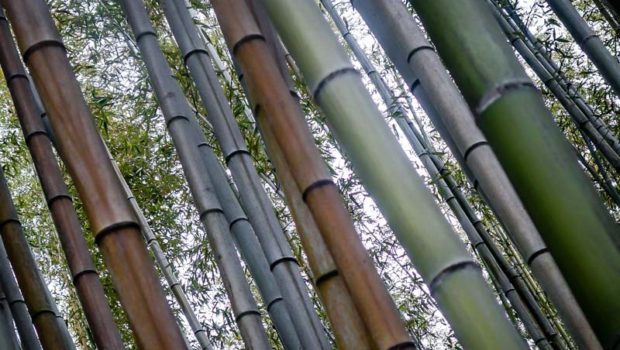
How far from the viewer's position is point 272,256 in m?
2.04

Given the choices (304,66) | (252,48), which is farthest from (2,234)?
(304,66)

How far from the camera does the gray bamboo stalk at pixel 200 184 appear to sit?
1.98m

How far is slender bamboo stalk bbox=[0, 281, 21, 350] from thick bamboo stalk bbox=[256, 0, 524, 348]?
996 millimetres

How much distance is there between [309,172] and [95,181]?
1.36 feet

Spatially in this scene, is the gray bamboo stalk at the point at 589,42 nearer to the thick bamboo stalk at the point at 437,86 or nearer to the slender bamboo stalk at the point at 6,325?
the thick bamboo stalk at the point at 437,86

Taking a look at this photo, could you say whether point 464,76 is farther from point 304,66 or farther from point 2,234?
point 2,234

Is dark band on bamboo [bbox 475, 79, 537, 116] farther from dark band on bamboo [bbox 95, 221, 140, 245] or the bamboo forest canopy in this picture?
dark band on bamboo [bbox 95, 221, 140, 245]

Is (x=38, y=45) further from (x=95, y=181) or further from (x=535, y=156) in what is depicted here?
(x=535, y=156)

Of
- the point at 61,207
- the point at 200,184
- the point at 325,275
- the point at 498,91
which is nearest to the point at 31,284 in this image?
the point at 61,207

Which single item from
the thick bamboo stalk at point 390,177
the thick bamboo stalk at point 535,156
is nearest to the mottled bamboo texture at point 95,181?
the thick bamboo stalk at point 390,177

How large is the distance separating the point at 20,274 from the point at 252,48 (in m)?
0.97

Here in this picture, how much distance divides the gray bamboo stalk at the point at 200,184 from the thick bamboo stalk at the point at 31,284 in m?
0.43

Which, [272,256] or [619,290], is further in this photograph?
[272,256]

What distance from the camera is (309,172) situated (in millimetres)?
1337
